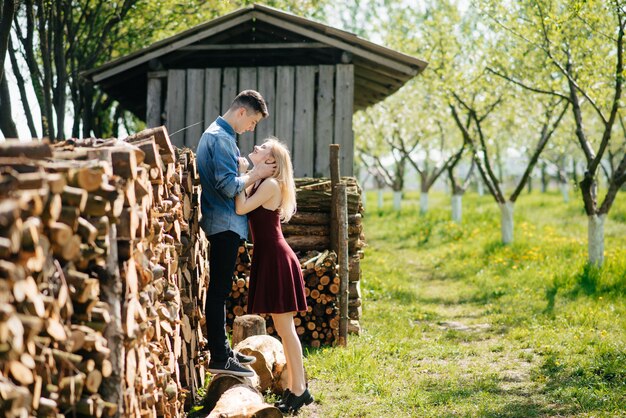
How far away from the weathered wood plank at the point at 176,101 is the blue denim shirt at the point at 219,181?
18.5 feet

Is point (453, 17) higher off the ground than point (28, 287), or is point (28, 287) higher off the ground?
point (453, 17)

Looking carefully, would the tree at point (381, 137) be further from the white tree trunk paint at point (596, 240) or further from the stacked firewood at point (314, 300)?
the stacked firewood at point (314, 300)

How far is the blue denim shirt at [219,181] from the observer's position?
554 centimetres

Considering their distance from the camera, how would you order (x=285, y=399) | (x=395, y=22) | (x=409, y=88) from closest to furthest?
1. (x=285, y=399)
2. (x=395, y=22)
3. (x=409, y=88)

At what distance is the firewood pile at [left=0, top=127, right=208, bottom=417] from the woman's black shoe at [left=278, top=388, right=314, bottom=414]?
1.21 m

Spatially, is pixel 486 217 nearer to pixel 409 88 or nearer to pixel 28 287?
pixel 409 88

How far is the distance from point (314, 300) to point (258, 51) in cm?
509

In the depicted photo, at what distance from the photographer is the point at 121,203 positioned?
11.7 ft

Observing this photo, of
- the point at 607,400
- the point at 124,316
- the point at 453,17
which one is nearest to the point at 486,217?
the point at 453,17

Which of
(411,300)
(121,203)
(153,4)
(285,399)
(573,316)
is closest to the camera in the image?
(121,203)

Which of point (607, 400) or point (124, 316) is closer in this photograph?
point (124, 316)

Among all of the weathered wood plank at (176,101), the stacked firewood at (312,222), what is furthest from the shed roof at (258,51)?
the stacked firewood at (312,222)

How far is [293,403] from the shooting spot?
589 centimetres

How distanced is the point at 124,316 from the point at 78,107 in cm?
1255
